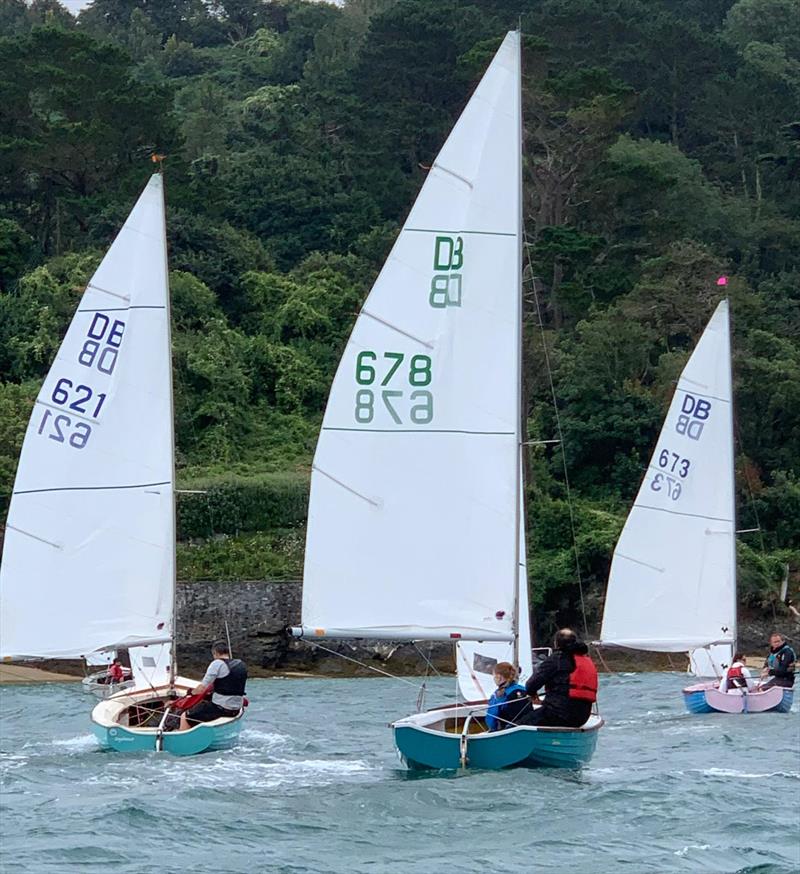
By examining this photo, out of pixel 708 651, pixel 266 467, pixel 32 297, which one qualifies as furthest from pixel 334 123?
pixel 708 651

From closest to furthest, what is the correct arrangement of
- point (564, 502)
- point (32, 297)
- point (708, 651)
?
1. point (708, 651)
2. point (564, 502)
3. point (32, 297)

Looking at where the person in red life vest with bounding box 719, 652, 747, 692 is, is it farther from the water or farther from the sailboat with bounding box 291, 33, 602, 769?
the sailboat with bounding box 291, 33, 602, 769

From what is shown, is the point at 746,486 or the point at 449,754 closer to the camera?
the point at 449,754

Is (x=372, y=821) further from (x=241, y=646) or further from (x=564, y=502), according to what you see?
(x=564, y=502)

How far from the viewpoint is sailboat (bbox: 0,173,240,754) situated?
2242 centimetres

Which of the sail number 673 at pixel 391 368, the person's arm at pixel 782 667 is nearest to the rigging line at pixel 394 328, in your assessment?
the sail number 673 at pixel 391 368

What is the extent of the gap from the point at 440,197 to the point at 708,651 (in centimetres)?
1401

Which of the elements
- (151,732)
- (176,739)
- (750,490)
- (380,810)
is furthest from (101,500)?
(750,490)

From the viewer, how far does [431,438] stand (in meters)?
19.3

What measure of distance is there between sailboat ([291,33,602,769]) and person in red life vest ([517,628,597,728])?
691 mm

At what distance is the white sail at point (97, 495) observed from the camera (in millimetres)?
22422

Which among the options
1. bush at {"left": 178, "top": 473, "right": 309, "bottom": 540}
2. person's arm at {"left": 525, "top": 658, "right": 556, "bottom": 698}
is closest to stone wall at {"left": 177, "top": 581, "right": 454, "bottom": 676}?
bush at {"left": 178, "top": 473, "right": 309, "bottom": 540}

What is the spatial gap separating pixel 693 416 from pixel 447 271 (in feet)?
41.8

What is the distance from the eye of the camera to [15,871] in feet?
46.6
